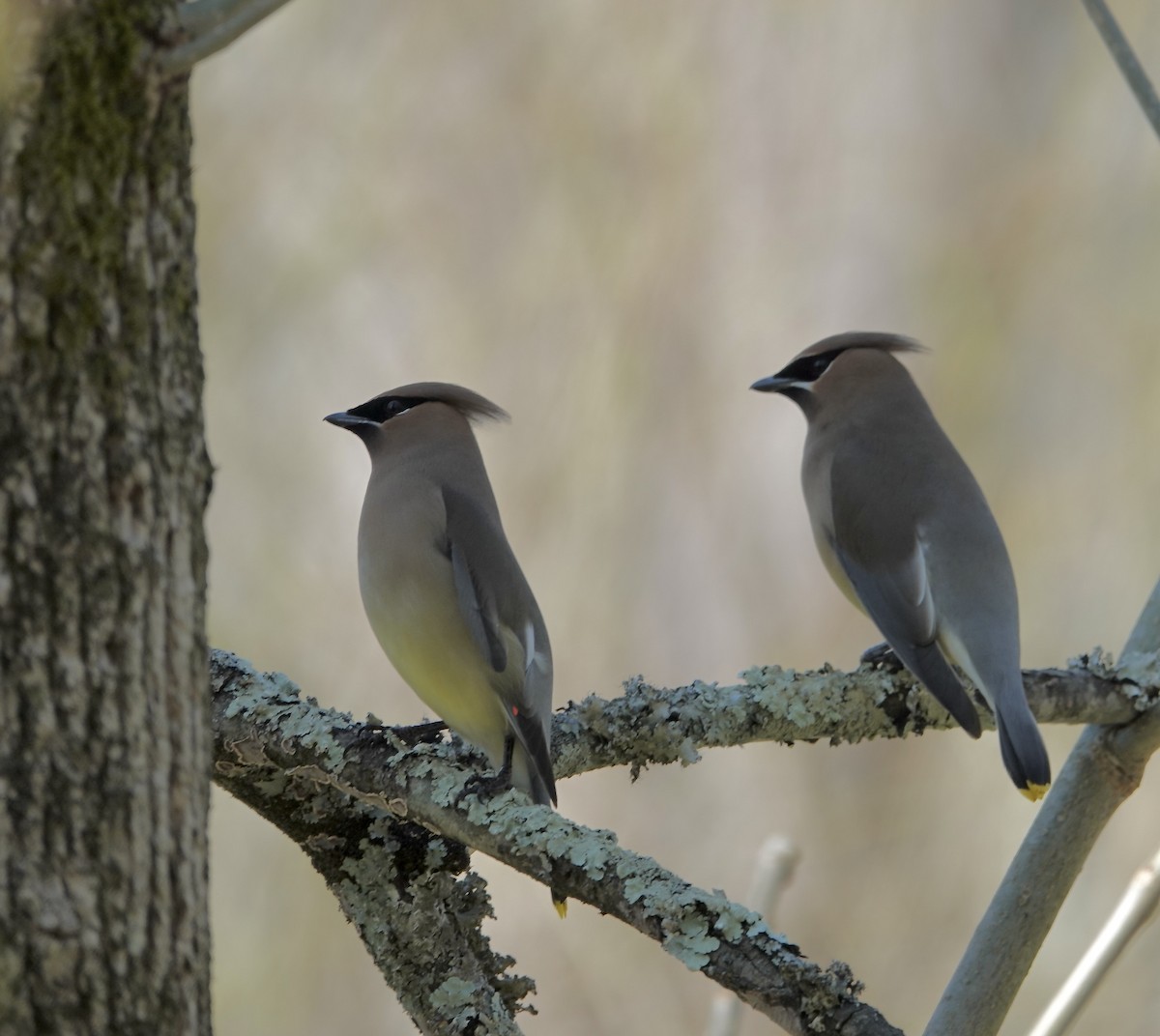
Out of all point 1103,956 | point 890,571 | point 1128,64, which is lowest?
point 1103,956

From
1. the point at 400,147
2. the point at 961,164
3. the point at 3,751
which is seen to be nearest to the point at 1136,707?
the point at 3,751

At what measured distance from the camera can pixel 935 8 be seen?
21.8 ft

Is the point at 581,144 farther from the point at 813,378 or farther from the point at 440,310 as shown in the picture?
the point at 813,378

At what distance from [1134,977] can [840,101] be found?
367cm

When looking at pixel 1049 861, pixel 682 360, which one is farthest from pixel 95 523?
pixel 682 360

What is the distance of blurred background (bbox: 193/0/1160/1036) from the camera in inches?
247

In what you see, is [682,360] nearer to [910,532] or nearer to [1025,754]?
[910,532]

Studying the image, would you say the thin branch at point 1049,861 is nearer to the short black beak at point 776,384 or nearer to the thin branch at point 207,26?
the short black beak at point 776,384

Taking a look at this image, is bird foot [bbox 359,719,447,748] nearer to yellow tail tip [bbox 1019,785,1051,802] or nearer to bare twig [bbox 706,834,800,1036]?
bare twig [bbox 706,834,800,1036]

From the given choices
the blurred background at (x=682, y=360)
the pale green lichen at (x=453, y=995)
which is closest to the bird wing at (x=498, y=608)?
the pale green lichen at (x=453, y=995)

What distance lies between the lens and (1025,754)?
3.00m

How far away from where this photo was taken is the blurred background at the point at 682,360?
6285mm

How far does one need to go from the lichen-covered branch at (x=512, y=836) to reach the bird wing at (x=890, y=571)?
1244 millimetres

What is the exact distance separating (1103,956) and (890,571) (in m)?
1.24
